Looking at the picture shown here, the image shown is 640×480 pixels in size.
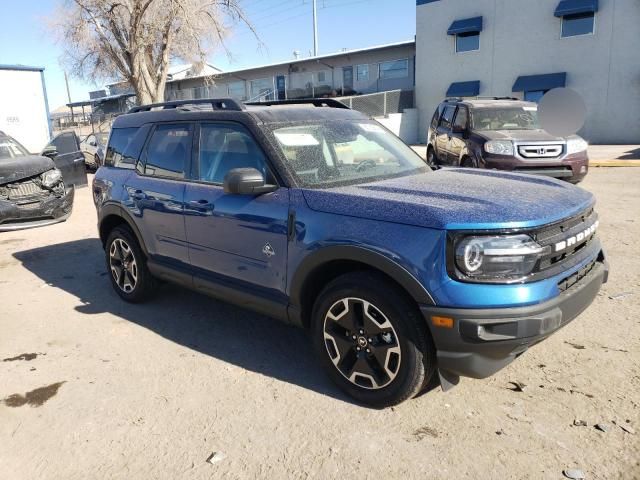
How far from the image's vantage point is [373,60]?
1268 inches

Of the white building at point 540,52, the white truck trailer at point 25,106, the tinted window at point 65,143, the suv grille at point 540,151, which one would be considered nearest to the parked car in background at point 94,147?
the white truck trailer at point 25,106

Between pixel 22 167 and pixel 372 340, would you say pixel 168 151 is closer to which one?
pixel 372 340

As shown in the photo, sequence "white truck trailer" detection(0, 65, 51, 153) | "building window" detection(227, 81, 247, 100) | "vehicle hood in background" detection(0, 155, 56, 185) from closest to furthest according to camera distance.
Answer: "vehicle hood in background" detection(0, 155, 56, 185)
"white truck trailer" detection(0, 65, 51, 153)
"building window" detection(227, 81, 247, 100)

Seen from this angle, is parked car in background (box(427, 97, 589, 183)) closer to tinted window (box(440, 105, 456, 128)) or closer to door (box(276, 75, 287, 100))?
tinted window (box(440, 105, 456, 128))

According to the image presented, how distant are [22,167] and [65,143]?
8.86ft

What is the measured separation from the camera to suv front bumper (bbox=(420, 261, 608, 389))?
2.62 meters

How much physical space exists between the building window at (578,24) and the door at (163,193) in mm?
22799

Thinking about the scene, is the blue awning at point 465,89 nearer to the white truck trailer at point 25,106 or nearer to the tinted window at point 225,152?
the white truck trailer at point 25,106

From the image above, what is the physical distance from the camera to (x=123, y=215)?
4863mm

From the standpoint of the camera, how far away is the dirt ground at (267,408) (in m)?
2.64

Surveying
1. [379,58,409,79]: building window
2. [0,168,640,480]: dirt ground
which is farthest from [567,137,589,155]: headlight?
[379,58,409,79]: building window

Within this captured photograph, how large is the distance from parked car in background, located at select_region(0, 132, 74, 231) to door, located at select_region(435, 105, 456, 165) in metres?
7.19

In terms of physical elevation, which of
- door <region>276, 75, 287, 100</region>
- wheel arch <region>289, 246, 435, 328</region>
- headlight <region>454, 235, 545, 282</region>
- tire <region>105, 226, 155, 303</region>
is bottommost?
tire <region>105, 226, 155, 303</region>

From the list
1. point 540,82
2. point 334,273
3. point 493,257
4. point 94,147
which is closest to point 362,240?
point 334,273
